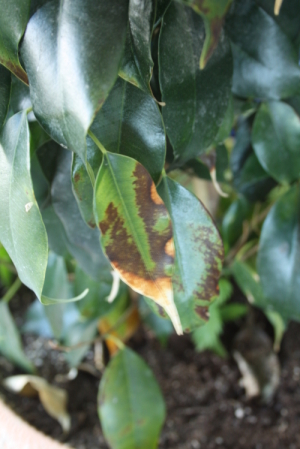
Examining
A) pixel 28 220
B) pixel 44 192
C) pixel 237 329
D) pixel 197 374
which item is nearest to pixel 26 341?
pixel 197 374

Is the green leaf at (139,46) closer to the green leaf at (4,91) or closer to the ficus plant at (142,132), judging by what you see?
the ficus plant at (142,132)

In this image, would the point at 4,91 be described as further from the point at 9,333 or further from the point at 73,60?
the point at 9,333

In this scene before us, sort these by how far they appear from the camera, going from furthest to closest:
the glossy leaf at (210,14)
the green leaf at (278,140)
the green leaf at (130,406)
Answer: the green leaf at (130,406) → the green leaf at (278,140) → the glossy leaf at (210,14)

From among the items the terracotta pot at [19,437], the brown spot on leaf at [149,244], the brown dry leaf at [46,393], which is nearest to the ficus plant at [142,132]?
the brown spot on leaf at [149,244]

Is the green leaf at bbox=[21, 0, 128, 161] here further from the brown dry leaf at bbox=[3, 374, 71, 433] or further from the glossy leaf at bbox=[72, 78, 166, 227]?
the brown dry leaf at bbox=[3, 374, 71, 433]

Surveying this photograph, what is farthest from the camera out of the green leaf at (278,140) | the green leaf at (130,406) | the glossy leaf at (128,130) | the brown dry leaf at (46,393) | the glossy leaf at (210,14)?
the brown dry leaf at (46,393)

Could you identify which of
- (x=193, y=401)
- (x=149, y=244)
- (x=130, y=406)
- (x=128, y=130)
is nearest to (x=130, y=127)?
(x=128, y=130)
